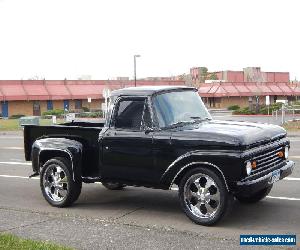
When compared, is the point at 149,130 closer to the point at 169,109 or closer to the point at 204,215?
the point at 169,109

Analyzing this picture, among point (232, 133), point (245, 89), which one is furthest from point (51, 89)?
point (232, 133)

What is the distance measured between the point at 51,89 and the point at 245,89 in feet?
107

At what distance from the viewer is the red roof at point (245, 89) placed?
3039 inches

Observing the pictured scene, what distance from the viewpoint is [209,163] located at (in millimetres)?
6723

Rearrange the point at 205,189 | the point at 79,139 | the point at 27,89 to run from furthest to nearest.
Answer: the point at 27,89
the point at 79,139
the point at 205,189

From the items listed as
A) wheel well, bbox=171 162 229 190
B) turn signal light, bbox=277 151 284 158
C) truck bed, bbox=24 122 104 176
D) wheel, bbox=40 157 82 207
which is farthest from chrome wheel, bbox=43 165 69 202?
turn signal light, bbox=277 151 284 158

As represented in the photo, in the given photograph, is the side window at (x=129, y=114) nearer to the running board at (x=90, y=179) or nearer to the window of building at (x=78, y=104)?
the running board at (x=90, y=179)

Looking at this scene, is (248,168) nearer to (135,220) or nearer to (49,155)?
(135,220)

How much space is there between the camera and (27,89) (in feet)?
212

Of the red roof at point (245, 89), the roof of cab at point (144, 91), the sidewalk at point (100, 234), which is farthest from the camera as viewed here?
the red roof at point (245, 89)

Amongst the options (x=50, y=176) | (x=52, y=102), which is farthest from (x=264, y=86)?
(x=50, y=176)

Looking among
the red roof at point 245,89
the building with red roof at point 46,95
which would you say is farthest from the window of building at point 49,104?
the red roof at point 245,89

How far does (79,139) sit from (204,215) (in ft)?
8.65

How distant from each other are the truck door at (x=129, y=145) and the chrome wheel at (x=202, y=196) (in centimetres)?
66
